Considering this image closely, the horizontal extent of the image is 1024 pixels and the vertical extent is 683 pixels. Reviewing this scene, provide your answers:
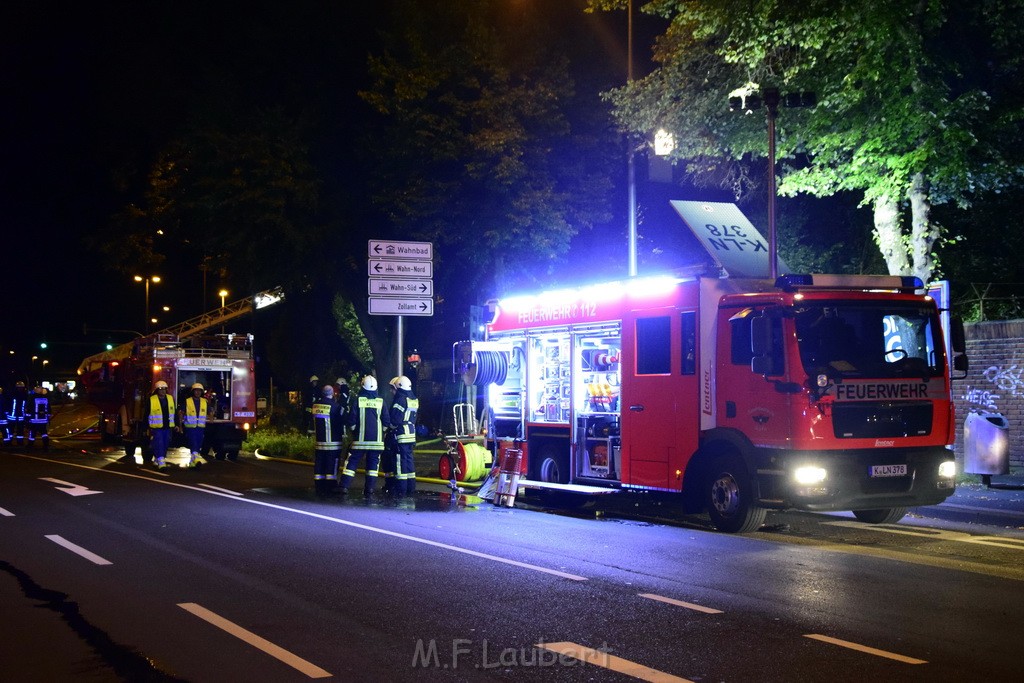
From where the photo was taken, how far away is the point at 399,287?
20406 millimetres

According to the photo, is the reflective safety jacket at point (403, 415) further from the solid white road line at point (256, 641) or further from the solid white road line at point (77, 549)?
the solid white road line at point (256, 641)

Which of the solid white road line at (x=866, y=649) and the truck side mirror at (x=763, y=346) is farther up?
the truck side mirror at (x=763, y=346)

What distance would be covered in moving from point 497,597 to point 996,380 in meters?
13.6

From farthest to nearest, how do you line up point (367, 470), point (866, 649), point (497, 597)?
point (367, 470) < point (497, 597) < point (866, 649)

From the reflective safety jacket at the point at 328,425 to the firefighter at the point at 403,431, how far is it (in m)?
1.24

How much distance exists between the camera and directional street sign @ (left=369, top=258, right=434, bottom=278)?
20094mm

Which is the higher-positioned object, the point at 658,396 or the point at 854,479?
the point at 658,396

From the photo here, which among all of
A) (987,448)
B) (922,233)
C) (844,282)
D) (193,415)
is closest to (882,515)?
(844,282)

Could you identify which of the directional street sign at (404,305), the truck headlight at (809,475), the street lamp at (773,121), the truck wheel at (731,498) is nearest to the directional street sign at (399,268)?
the directional street sign at (404,305)

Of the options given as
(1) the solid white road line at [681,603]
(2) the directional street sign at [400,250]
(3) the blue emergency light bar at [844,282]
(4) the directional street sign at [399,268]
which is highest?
(2) the directional street sign at [400,250]

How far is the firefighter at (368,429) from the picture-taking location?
666 inches

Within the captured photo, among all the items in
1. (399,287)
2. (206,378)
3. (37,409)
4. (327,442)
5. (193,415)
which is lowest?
(327,442)

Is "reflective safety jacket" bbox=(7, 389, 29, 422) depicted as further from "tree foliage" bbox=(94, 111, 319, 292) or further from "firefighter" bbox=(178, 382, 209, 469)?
"firefighter" bbox=(178, 382, 209, 469)

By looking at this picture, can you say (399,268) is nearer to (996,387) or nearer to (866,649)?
(996,387)
